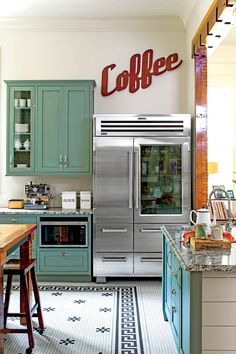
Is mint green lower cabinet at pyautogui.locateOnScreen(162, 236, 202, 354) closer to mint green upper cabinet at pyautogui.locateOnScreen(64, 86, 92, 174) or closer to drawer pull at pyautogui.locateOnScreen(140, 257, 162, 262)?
drawer pull at pyautogui.locateOnScreen(140, 257, 162, 262)

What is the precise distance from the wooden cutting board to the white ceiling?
307cm

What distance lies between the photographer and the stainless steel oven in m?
5.24

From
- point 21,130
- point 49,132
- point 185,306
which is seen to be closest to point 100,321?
point 185,306

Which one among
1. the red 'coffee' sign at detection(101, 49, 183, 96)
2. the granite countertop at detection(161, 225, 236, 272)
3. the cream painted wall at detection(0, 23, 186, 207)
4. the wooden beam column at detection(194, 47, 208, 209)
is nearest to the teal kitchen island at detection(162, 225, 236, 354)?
the granite countertop at detection(161, 225, 236, 272)

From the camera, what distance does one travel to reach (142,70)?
578 centimetres

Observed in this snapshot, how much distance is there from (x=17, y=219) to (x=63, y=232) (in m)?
0.55

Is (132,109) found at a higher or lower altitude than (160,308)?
higher

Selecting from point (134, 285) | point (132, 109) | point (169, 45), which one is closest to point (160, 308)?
point (134, 285)

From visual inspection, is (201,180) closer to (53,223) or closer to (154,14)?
(53,223)

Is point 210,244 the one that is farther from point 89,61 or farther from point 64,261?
point 89,61

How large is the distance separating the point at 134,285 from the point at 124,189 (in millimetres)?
1091

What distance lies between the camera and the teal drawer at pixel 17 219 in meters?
5.27

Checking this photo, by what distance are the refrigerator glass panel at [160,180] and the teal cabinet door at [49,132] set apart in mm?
1018

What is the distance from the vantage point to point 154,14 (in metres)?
5.58
